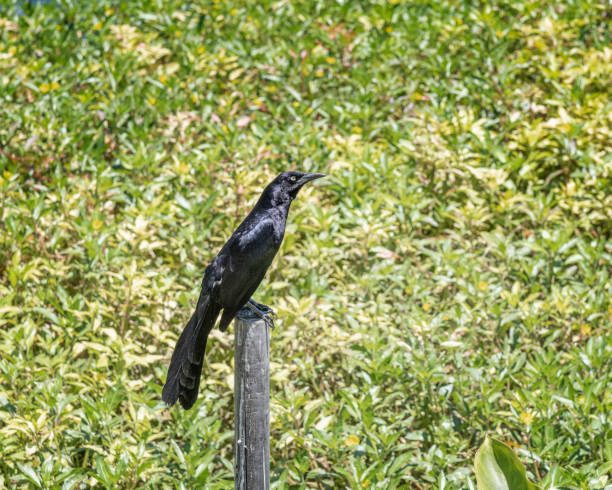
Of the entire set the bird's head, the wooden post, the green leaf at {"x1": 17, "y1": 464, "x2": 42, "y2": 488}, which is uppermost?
the bird's head

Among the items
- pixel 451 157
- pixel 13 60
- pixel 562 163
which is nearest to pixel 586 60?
pixel 562 163

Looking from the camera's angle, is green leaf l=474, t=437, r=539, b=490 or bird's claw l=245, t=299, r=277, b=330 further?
bird's claw l=245, t=299, r=277, b=330

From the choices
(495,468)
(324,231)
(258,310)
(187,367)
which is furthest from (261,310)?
(324,231)

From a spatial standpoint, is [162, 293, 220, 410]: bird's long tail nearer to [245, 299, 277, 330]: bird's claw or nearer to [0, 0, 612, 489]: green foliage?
[245, 299, 277, 330]: bird's claw

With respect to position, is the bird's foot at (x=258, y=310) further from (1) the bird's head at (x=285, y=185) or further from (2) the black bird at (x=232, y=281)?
(1) the bird's head at (x=285, y=185)

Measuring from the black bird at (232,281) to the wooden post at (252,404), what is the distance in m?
0.16

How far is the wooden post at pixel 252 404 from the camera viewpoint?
2.64m

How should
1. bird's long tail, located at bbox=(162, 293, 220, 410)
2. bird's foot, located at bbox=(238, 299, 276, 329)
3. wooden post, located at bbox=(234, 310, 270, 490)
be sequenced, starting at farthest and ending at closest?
bird's foot, located at bbox=(238, 299, 276, 329) < bird's long tail, located at bbox=(162, 293, 220, 410) < wooden post, located at bbox=(234, 310, 270, 490)

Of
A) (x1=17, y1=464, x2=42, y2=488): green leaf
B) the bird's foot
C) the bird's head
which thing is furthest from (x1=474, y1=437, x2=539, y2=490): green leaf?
(x1=17, y1=464, x2=42, y2=488): green leaf

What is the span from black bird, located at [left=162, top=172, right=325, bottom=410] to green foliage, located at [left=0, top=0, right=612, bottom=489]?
21.6 inches

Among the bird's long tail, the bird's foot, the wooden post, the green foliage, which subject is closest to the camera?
the wooden post

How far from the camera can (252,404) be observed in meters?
2.66

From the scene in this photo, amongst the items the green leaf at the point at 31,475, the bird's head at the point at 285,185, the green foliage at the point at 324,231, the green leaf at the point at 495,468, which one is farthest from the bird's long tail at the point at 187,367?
the green leaf at the point at 495,468

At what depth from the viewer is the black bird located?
9.06 feet
